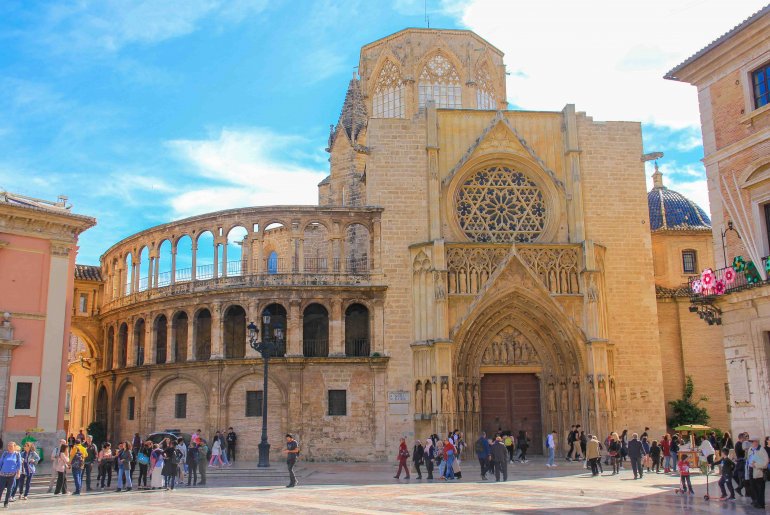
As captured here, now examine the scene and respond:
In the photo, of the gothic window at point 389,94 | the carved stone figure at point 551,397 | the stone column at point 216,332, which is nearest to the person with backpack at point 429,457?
the carved stone figure at point 551,397

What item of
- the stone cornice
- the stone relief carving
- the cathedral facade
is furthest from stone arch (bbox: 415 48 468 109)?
the stone cornice

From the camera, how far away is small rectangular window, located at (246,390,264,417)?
1247 inches

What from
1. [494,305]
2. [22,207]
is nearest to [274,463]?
[494,305]

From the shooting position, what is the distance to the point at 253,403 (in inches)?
1252

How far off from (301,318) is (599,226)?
42.6 ft

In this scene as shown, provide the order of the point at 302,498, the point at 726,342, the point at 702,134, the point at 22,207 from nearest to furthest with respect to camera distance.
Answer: the point at 302,498, the point at 726,342, the point at 702,134, the point at 22,207

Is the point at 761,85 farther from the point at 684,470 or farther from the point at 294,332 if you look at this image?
the point at 294,332

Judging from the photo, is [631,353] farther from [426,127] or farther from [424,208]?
[426,127]

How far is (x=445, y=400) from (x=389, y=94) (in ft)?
58.1

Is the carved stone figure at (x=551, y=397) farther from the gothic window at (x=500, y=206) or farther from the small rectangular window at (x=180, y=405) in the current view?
the small rectangular window at (x=180, y=405)

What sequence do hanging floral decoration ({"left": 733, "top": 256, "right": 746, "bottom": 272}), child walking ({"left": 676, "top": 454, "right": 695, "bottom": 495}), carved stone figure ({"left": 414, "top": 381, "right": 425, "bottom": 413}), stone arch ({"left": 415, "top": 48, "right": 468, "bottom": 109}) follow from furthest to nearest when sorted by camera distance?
stone arch ({"left": 415, "top": 48, "right": 468, "bottom": 109}), carved stone figure ({"left": 414, "top": 381, "right": 425, "bottom": 413}), hanging floral decoration ({"left": 733, "top": 256, "right": 746, "bottom": 272}), child walking ({"left": 676, "top": 454, "right": 695, "bottom": 495})

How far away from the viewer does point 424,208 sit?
3278 centimetres

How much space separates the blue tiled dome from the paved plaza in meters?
17.2

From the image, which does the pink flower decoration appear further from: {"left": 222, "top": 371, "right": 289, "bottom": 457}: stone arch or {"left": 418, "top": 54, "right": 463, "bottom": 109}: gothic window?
{"left": 418, "top": 54, "right": 463, "bottom": 109}: gothic window
